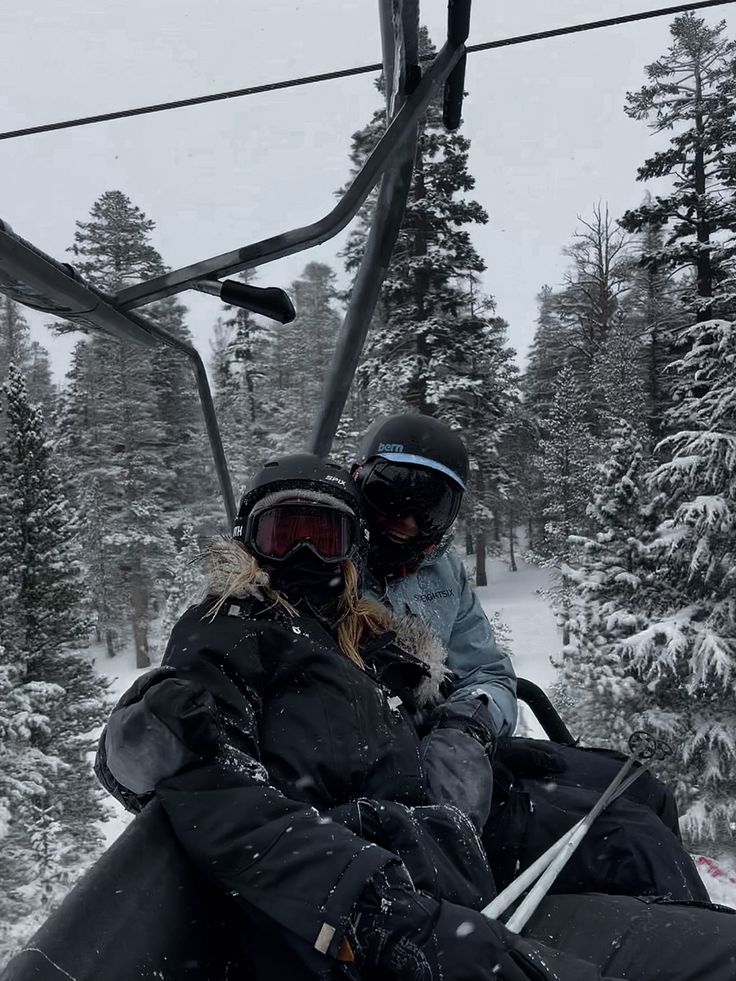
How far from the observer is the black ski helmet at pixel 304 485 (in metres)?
2.31

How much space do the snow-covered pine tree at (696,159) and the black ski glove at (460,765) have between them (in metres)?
13.4

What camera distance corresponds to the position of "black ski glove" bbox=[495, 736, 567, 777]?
2.82 metres

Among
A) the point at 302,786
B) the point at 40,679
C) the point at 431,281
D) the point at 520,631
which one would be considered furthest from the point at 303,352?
the point at 302,786

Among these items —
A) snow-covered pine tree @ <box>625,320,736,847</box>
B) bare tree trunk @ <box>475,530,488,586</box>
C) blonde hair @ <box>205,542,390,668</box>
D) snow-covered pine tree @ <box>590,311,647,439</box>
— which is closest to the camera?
blonde hair @ <box>205,542,390,668</box>

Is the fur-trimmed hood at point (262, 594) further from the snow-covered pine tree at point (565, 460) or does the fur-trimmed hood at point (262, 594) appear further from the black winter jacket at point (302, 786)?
the snow-covered pine tree at point (565, 460)

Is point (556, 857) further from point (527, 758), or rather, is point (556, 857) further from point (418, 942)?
point (418, 942)

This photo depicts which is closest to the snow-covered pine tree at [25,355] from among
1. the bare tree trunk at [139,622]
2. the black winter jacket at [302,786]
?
the bare tree trunk at [139,622]

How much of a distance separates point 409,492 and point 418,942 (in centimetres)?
154

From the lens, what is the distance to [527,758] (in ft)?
9.33

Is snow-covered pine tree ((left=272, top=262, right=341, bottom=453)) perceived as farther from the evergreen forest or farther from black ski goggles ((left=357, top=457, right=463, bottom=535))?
black ski goggles ((left=357, top=457, right=463, bottom=535))

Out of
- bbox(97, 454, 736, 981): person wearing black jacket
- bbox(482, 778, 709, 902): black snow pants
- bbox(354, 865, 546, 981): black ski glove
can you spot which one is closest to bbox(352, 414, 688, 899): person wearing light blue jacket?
bbox(482, 778, 709, 902): black snow pants

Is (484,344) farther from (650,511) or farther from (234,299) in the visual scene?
(234,299)

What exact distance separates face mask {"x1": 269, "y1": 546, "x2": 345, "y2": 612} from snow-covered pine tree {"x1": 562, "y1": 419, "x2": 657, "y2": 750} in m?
10.4

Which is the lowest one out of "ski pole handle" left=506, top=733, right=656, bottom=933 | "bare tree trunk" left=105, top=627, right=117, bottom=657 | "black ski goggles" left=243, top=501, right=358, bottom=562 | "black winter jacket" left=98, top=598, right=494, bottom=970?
"bare tree trunk" left=105, top=627, right=117, bottom=657
